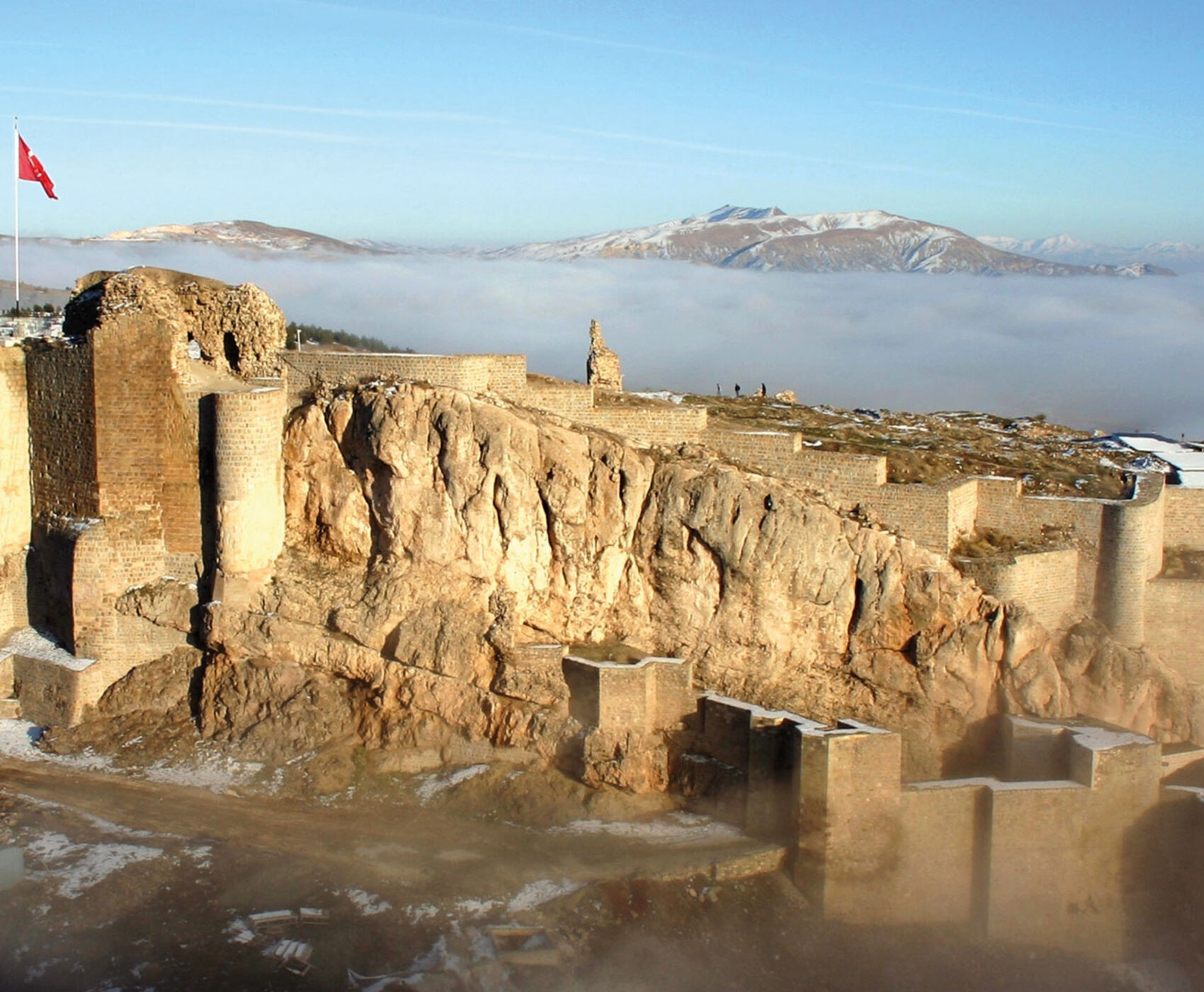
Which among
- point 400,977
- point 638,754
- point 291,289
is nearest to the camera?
point 400,977

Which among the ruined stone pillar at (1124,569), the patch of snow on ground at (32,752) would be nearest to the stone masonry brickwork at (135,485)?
the patch of snow on ground at (32,752)

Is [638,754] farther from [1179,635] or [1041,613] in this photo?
[1179,635]

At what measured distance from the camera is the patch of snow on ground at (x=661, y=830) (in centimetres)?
2186

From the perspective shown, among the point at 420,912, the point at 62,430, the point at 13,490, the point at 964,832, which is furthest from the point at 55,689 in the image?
the point at 964,832

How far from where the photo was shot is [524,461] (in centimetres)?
2462

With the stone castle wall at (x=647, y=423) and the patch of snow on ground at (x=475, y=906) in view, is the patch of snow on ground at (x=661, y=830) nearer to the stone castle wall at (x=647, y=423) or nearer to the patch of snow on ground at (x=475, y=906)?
the patch of snow on ground at (x=475, y=906)

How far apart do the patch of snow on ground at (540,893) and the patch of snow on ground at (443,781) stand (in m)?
3.13

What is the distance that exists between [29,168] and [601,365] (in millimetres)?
14115

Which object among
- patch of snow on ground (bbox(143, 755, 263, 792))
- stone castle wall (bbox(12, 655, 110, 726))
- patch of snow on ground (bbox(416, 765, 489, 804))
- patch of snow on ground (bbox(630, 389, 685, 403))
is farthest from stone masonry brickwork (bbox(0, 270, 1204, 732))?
patch of snow on ground (bbox(630, 389, 685, 403))

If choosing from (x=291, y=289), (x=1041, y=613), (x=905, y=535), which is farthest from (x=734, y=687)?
(x=291, y=289)

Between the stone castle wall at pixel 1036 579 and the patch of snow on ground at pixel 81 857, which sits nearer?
the patch of snow on ground at pixel 81 857

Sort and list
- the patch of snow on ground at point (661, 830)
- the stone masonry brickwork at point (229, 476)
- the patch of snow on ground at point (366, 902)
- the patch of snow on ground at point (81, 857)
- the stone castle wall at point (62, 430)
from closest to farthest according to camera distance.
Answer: the patch of snow on ground at point (366, 902) → the patch of snow on ground at point (81, 857) → the patch of snow on ground at point (661, 830) → the stone masonry brickwork at point (229, 476) → the stone castle wall at point (62, 430)

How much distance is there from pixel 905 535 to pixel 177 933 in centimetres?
1509

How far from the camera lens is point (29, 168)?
28016mm
